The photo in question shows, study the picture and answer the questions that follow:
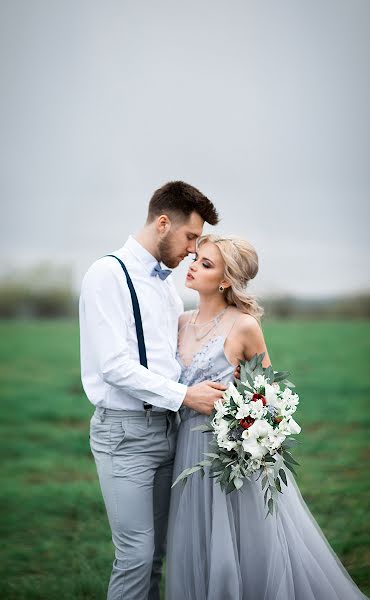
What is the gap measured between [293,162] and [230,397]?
764 cm

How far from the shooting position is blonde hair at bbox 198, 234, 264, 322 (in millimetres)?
2828

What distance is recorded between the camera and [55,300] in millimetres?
9273

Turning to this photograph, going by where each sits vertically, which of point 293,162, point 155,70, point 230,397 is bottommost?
point 230,397

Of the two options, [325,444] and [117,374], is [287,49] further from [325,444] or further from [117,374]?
[117,374]

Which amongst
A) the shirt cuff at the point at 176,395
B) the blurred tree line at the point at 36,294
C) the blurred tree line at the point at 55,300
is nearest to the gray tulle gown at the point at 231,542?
the shirt cuff at the point at 176,395

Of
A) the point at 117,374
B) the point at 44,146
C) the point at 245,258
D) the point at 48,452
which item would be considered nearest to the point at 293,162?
the point at 44,146

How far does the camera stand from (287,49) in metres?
8.97

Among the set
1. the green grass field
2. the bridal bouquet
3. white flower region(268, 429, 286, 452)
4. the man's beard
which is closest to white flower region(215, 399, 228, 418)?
the bridal bouquet

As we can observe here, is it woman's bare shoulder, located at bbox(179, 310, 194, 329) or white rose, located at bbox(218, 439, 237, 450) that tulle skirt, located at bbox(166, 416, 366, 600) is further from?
woman's bare shoulder, located at bbox(179, 310, 194, 329)

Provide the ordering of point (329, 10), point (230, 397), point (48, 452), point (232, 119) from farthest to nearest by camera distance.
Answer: point (232, 119)
point (329, 10)
point (48, 452)
point (230, 397)

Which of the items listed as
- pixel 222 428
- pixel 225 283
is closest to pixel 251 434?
pixel 222 428

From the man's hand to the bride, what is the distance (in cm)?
16

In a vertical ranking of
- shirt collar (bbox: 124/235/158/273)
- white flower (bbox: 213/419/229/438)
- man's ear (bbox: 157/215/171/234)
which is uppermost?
man's ear (bbox: 157/215/171/234)

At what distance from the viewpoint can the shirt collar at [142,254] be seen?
2.79 meters
